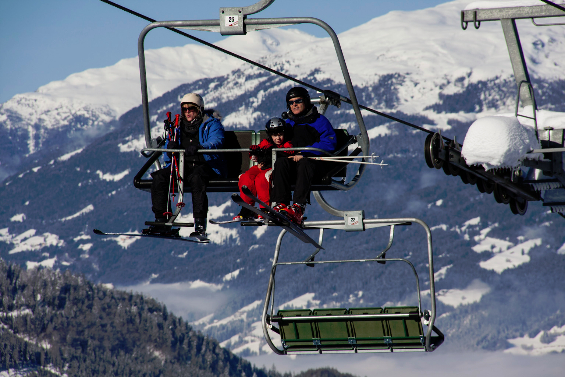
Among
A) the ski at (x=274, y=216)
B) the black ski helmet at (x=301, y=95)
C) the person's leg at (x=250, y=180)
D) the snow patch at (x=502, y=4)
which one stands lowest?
the ski at (x=274, y=216)

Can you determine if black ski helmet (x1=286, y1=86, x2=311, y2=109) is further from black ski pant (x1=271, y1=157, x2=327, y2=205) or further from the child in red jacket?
black ski pant (x1=271, y1=157, x2=327, y2=205)

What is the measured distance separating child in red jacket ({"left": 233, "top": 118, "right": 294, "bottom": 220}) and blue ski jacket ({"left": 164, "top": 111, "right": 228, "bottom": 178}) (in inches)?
20.7

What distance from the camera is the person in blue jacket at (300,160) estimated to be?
924cm

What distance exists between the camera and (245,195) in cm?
899

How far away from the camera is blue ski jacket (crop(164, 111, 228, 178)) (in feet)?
32.7

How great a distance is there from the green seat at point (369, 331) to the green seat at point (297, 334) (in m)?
0.45

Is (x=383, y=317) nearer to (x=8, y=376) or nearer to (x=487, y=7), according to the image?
(x=487, y=7)

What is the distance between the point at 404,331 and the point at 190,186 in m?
2.72

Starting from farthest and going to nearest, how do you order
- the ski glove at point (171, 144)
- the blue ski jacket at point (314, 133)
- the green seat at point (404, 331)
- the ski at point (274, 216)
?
the ski glove at point (171, 144) → the blue ski jacket at point (314, 133) → the green seat at point (404, 331) → the ski at point (274, 216)

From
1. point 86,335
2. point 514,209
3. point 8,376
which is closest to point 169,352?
point 86,335

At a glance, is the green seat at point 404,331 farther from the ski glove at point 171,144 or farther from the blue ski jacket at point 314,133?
the ski glove at point 171,144

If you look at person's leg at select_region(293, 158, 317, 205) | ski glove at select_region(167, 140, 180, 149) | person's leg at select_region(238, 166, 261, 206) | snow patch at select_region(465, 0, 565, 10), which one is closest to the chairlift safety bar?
ski glove at select_region(167, 140, 180, 149)

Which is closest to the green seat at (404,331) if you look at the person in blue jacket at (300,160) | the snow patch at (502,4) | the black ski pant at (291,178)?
the person in blue jacket at (300,160)

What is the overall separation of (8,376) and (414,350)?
538 ft
